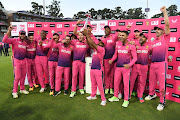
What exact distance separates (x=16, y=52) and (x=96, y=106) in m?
3.50

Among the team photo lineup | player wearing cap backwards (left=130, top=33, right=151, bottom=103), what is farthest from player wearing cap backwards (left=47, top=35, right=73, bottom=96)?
player wearing cap backwards (left=130, top=33, right=151, bottom=103)

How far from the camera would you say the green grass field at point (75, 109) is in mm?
3529

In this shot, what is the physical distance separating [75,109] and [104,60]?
218cm

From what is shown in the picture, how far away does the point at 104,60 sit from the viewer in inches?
204

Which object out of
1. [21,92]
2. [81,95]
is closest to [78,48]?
[81,95]

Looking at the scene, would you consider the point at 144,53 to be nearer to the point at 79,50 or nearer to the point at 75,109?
the point at 79,50

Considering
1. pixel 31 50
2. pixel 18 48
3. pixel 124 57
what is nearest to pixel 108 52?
pixel 124 57

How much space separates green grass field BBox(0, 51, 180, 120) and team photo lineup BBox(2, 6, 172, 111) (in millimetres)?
240

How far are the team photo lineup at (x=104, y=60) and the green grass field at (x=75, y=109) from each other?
24 cm

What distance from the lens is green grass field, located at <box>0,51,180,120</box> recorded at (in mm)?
3529

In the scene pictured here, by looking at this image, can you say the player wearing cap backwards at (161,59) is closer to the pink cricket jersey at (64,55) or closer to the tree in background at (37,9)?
the pink cricket jersey at (64,55)

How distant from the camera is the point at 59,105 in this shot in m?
4.23

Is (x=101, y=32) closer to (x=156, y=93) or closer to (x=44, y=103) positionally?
(x=156, y=93)

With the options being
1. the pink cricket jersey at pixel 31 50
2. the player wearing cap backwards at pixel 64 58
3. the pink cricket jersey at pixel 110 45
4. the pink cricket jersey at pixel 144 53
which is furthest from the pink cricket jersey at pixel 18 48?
the pink cricket jersey at pixel 144 53
